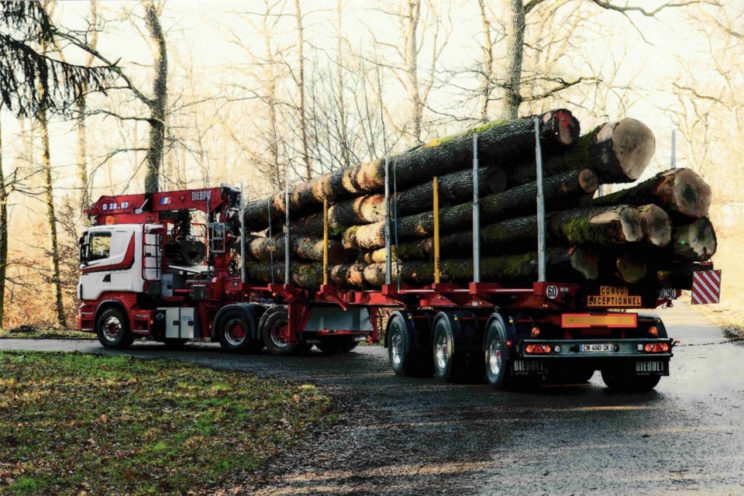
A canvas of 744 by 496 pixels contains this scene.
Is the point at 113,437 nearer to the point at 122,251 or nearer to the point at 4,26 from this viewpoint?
the point at 4,26

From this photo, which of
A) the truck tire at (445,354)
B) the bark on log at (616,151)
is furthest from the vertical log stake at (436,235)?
the bark on log at (616,151)

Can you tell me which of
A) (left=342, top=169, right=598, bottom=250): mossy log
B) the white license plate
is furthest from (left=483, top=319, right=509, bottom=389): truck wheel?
(left=342, top=169, right=598, bottom=250): mossy log

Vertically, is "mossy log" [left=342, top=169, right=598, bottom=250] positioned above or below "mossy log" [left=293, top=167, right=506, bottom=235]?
below

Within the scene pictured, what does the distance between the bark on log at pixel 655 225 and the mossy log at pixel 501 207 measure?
983mm

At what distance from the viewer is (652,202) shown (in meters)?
10.5

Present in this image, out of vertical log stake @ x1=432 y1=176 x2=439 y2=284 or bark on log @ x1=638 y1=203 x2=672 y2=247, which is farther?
vertical log stake @ x1=432 y1=176 x2=439 y2=284

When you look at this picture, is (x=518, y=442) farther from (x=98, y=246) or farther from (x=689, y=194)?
(x=98, y=246)

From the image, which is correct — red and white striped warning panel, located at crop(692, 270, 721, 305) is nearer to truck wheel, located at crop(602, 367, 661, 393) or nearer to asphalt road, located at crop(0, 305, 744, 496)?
asphalt road, located at crop(0, 305, 744, 496)

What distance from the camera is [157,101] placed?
86.3 feet

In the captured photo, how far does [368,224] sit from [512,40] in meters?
6.98

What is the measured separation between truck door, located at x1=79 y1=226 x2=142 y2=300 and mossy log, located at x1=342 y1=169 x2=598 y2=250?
7.16 metres

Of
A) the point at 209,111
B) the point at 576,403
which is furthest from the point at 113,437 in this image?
the point at 209,111

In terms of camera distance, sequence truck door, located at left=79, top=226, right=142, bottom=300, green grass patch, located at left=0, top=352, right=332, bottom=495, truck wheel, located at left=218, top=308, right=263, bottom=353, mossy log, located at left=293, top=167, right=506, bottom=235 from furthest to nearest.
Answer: truck door, located at left=79, top=226, right=142, bottom=300
truck wheel, located at left=218, top=308, right=263, bottom=353
mossy log, located at left=293, top=167, right=506, bottom=235
green grass patch, located at left=0, top=352, right=332, bottom=495

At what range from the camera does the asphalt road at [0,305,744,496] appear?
6375mm
